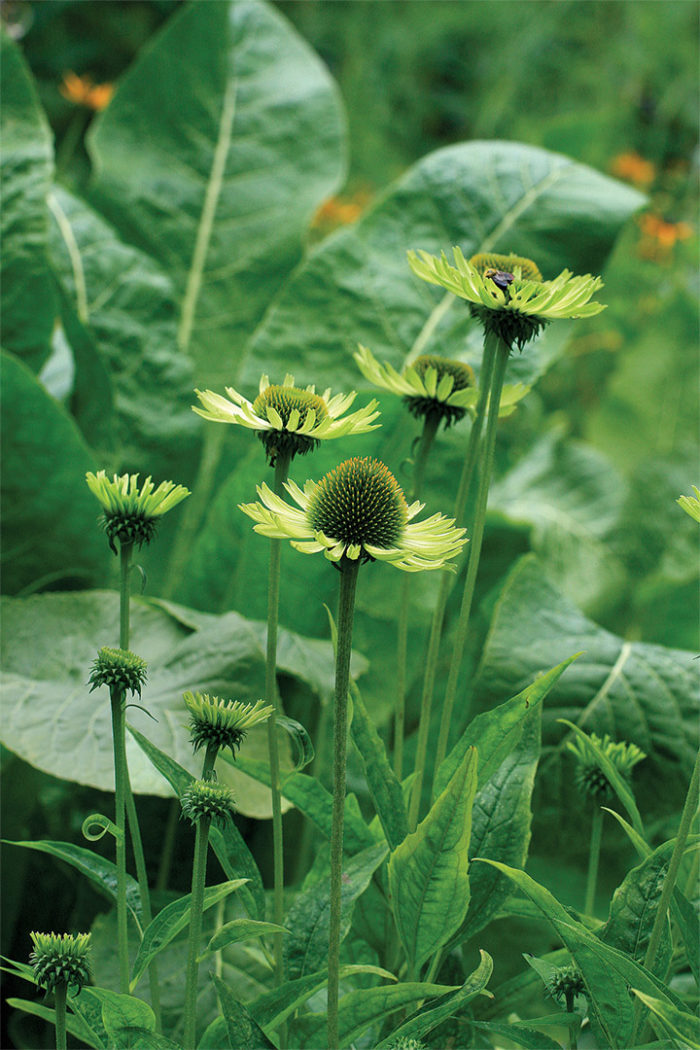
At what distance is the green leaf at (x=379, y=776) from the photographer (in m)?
0.43

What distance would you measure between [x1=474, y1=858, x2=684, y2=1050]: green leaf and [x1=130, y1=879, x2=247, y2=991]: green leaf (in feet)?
0.33

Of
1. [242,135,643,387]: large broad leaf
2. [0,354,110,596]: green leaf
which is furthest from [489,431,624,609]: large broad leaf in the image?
[0,354,110,596]: green leaf

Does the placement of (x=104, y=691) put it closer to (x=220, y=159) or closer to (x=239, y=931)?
(x=239, y=931)

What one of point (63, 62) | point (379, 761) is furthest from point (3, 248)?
point (63, 62)

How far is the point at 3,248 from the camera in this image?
2.52 feet

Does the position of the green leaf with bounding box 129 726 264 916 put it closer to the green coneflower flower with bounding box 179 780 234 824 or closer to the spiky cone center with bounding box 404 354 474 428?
the green coneflower flower with bounding box 179 780 234 824

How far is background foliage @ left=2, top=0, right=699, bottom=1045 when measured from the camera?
2.12 feet

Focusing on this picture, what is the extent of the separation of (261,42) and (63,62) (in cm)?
141

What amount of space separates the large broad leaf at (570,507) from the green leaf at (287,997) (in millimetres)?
739

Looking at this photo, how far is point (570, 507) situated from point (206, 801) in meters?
0.95

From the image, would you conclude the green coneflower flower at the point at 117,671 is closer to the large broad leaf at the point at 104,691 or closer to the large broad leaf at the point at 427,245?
the large broad leaf at the point at 104,691

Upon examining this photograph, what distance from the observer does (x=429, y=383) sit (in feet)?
1.46

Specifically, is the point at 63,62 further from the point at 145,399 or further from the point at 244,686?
the point at 244,686

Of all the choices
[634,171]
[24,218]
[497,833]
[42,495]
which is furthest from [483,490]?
[634,171]
